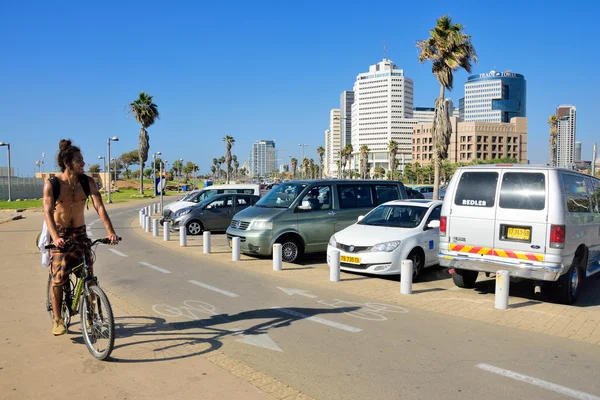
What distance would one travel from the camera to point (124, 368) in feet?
15.9

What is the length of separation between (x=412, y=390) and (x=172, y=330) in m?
3.14

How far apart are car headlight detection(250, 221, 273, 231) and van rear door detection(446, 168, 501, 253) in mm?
4754

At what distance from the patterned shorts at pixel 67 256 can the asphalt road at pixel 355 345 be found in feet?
3.36

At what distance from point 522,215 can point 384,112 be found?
626ft

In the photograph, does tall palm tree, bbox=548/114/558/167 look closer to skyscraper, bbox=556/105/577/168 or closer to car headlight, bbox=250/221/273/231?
car headlight, bbox=250/221/273/231

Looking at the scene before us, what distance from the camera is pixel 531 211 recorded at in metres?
7.49

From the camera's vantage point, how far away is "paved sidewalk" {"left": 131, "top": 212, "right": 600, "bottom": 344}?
6.76 metres

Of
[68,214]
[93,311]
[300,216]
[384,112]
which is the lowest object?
[93,311]

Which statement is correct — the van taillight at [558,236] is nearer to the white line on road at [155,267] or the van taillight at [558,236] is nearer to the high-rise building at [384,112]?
the white line on road at [155,267]

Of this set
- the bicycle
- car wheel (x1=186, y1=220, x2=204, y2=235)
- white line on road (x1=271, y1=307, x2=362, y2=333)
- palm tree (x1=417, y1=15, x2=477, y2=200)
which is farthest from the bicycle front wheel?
palm tree (x1=417, y1=15, x2=477, y2=200)

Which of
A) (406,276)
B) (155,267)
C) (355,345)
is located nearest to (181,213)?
(155,267)

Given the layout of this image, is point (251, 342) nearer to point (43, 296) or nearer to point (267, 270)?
point (43, 296)

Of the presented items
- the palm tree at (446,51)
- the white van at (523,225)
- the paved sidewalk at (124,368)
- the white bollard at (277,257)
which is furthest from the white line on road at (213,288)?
the palm tree at (446,51)

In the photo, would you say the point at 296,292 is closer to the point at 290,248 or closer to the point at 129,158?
the point at 290,248
